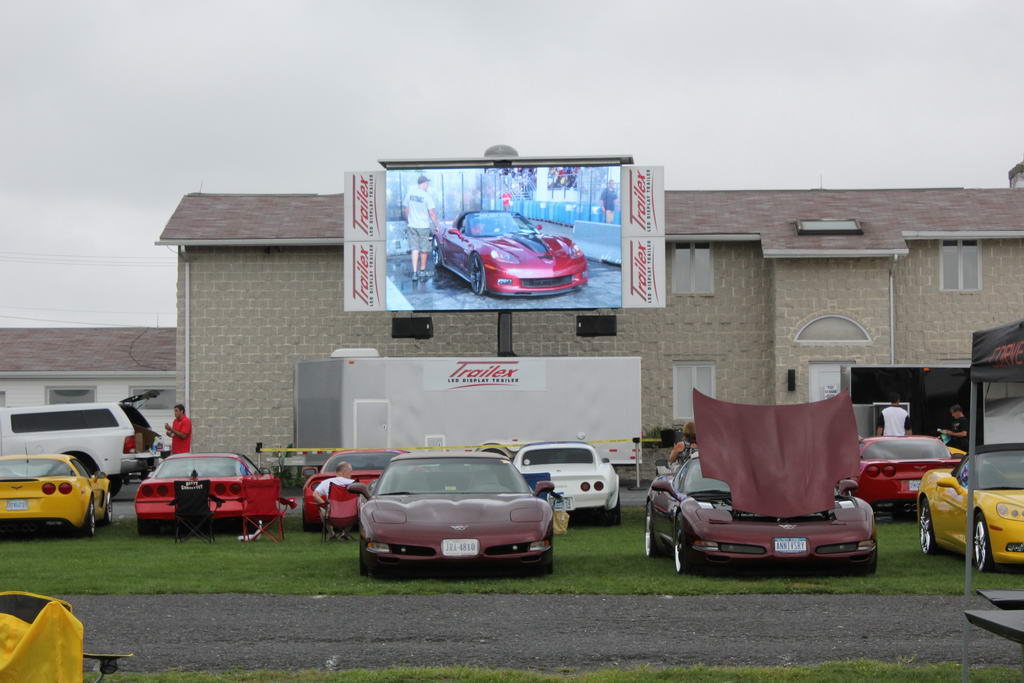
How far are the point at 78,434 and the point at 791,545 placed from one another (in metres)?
17.3

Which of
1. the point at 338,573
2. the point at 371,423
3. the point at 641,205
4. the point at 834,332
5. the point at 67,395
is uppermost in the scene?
the point at 641,205

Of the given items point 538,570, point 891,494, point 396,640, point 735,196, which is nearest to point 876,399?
point 891,494

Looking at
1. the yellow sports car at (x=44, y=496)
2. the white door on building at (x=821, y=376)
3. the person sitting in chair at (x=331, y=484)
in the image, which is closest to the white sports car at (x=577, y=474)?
the person sitting in chair at (x=331, y=484)

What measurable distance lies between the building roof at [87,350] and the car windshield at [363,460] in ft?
67.5

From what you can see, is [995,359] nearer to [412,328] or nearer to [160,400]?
[412,328]

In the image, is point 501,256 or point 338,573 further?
point 501,256

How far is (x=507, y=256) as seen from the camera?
31.4 metres

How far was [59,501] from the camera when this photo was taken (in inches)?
741

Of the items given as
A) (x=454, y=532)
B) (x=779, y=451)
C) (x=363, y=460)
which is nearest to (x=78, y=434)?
(x=363, y=460)

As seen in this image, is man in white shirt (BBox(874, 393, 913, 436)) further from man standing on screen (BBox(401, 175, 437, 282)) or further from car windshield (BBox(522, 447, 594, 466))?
man standing on screen (BBox(401, 175, 437, 282))

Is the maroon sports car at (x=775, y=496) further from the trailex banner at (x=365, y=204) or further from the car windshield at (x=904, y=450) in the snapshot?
the trailex banner at (x=365, y=204)

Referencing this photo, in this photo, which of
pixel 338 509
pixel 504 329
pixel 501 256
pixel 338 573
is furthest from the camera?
pixel 504 329

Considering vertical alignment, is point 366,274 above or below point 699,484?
above

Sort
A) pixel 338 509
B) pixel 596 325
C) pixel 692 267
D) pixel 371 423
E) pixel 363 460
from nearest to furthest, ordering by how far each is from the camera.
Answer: pixel 338 509
pixel 363 460
pixel 371 423
pixel 596 325
pixel 692 267
